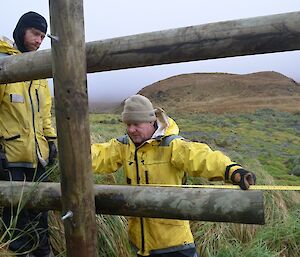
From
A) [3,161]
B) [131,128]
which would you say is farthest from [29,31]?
[131,128]

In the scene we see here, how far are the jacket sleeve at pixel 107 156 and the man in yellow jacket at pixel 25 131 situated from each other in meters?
0.37

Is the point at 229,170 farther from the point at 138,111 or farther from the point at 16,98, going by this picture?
the point at 16,98

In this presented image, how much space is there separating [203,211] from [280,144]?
12982mm

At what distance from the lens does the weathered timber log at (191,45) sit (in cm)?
166

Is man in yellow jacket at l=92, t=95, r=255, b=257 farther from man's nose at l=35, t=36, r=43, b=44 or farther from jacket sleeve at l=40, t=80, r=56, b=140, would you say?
man's nose at l=35, t=36, r=43, b=44

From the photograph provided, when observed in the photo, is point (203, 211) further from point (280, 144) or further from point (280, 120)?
point (280, 120)

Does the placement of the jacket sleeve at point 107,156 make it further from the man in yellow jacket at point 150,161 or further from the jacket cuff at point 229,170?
the jacket cuff at point 229,170

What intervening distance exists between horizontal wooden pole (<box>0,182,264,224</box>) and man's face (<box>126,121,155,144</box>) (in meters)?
0.67

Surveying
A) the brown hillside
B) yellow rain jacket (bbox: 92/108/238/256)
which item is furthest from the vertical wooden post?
the brown hillside

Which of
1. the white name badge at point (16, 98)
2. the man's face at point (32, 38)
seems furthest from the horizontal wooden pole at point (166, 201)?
the man's face at point (32, 38)

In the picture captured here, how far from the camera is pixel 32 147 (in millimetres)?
2889

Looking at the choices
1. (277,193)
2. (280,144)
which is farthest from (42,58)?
(280,144)

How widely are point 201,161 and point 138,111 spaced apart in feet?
1.88

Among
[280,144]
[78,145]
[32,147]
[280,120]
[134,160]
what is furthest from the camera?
[280,120]
